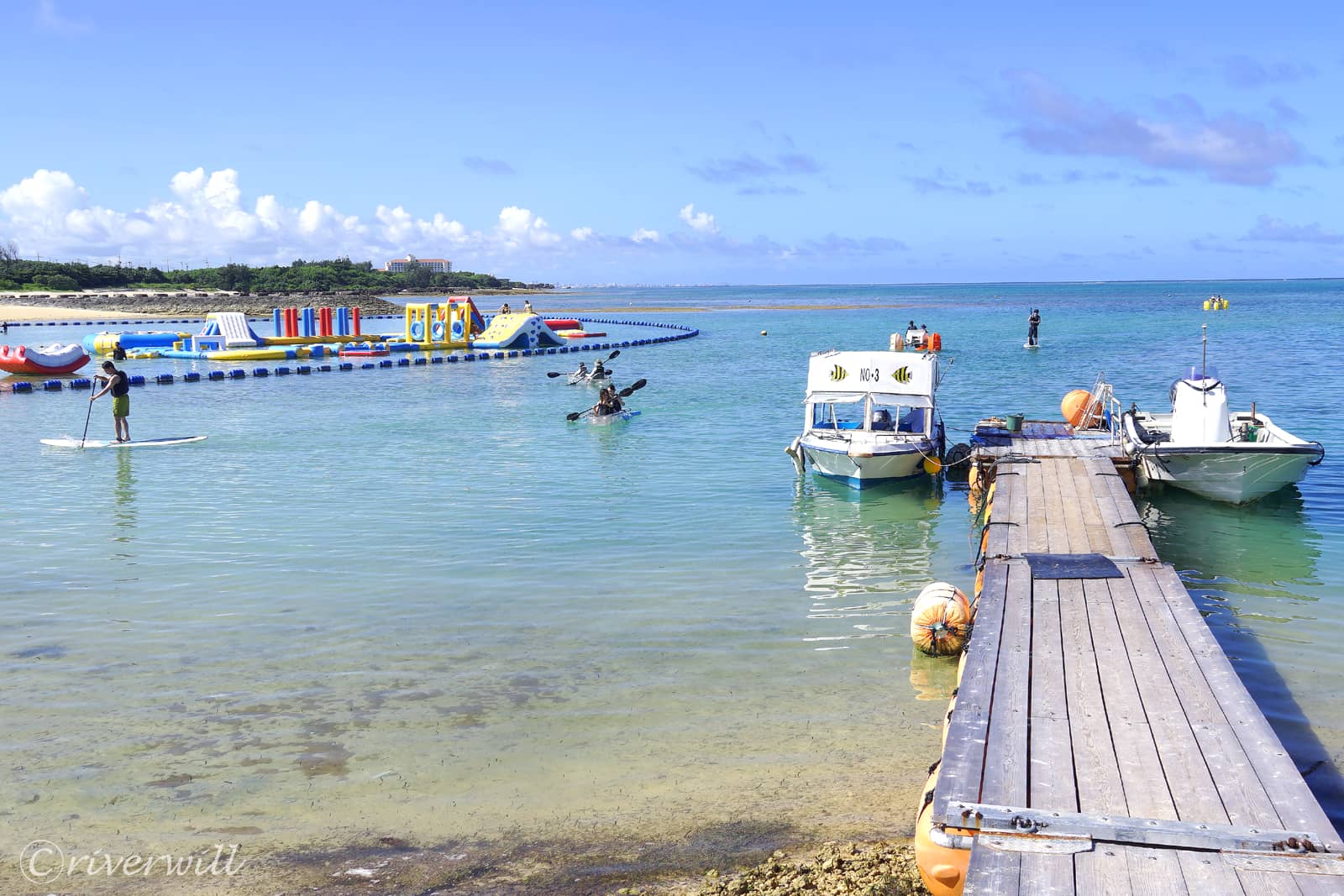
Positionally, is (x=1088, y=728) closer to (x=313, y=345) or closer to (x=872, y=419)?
(x=872, y=419)

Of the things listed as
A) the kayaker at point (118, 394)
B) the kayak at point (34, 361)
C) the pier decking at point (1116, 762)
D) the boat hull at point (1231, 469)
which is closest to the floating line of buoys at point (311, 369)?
the kayak at point (34, 361)

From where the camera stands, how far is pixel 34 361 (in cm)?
4381

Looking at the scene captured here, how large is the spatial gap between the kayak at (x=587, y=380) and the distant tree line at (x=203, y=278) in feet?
346

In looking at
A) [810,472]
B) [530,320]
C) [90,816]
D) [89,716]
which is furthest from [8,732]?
[530,320]

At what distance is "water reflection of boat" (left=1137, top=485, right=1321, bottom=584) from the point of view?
48.6ft

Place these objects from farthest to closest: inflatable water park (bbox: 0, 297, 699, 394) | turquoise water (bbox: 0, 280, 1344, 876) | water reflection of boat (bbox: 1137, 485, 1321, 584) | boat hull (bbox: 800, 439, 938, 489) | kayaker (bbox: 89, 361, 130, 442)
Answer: inflatable water park (bbox: 0, 297, 699, 394) < kayaker (bbox: 89, 361, 130, 442) < boat hull (bbox: 800, 439, 938, 489) < water reflection of boat (bbox: 1137, 485, 1321, 584) < turquoise water (bbox: 0, 280, 1344, 876)

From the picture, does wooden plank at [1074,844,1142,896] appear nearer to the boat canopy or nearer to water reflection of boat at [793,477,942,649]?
water reflection of boat at [793,477,942,649]

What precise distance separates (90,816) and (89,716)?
206 centimetres

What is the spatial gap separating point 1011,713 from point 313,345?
57.7 metres

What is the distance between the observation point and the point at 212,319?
5831 cm

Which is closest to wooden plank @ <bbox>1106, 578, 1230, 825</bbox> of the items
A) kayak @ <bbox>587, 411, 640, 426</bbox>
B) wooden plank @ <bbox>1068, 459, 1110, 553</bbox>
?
wooden plank @ <bbox>1068, 459, 1110, 553</bbox>

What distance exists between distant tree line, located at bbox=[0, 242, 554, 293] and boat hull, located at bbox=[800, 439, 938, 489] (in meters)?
126

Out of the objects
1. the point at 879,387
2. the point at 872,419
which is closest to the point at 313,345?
the point at 872,419

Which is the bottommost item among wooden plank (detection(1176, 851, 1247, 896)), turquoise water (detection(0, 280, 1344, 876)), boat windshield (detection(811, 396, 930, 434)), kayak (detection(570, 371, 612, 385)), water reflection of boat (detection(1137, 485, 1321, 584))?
turquoise water (detection(0, 280, 1344, 876))
